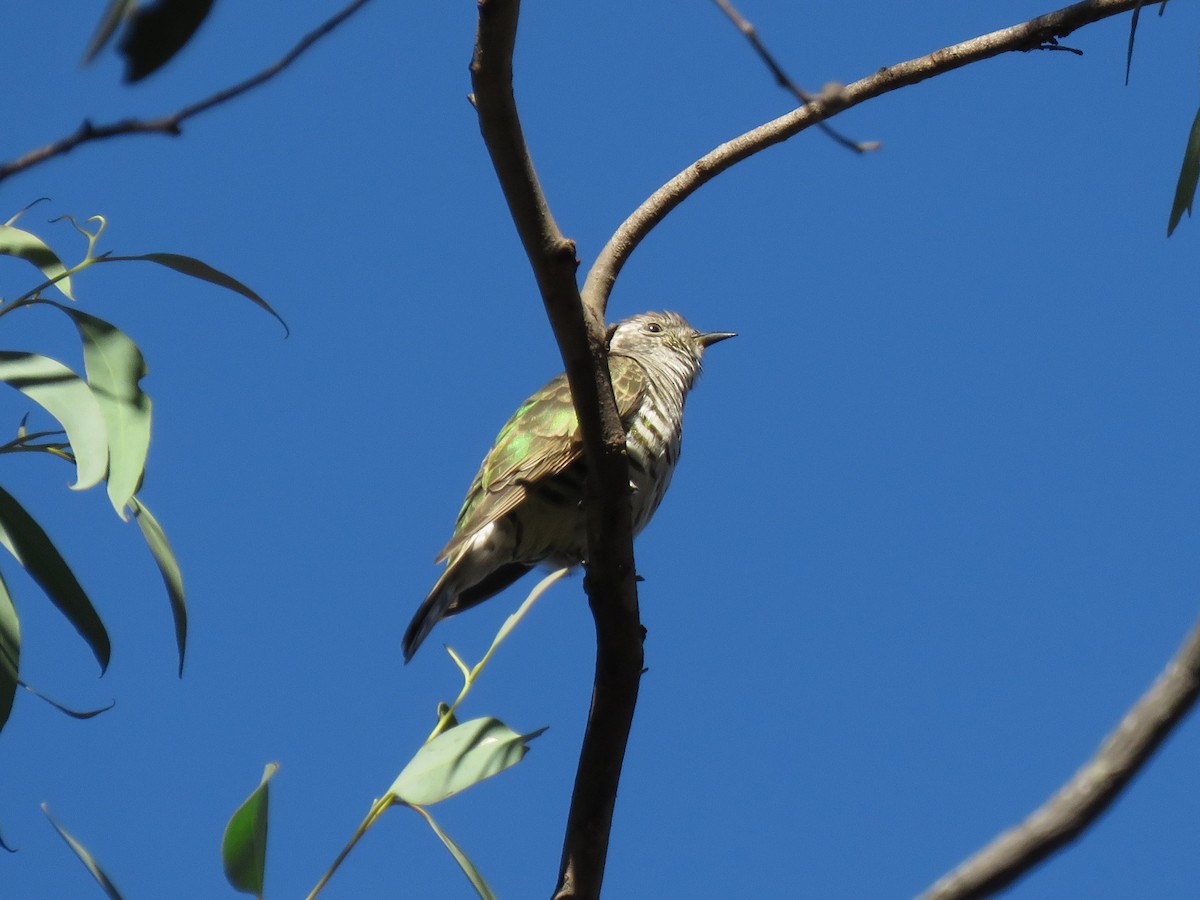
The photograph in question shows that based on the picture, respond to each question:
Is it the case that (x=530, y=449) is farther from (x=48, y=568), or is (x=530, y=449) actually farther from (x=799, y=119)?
(x=48, y=568)

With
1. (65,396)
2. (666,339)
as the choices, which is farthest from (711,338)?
(65,396)

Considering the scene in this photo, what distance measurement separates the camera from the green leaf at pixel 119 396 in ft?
8.89

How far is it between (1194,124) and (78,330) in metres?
2.61

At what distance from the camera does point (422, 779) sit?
2.79 meters

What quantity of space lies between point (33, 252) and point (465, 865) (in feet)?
5.45

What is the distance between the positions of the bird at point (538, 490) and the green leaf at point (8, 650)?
1.91m

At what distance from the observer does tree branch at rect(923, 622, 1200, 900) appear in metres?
0.96

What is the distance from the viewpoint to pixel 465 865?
113 inches

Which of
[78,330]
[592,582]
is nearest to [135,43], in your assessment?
[78,330]

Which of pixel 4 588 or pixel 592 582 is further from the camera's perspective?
pixel 592 582

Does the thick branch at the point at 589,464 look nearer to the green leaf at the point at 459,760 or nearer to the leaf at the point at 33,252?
the green leaf at the point at 459,760

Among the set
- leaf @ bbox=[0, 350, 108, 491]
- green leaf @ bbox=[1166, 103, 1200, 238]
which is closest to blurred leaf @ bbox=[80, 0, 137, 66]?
leaf @ bbox=[0, 350, 108, 491]

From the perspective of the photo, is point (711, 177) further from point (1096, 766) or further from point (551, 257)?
point (1096, 766)

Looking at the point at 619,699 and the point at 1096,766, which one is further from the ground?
the point at 1096,766
